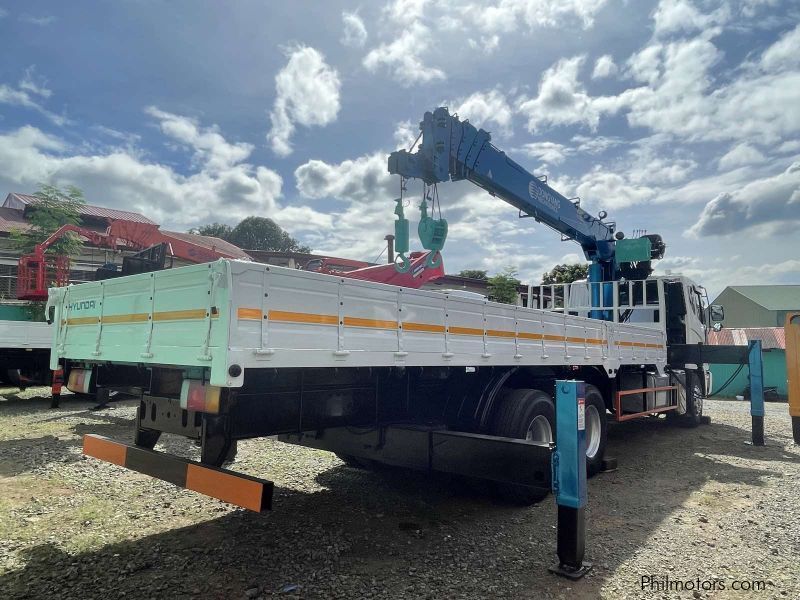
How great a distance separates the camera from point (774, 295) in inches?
2048

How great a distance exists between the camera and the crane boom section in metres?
7.37

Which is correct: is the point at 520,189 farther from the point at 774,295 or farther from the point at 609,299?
the point at 774,295

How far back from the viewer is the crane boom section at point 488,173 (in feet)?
24.2

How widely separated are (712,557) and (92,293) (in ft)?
16.8

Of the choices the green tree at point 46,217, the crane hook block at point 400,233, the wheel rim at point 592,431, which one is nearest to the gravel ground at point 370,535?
the wheel rim at point 592,431

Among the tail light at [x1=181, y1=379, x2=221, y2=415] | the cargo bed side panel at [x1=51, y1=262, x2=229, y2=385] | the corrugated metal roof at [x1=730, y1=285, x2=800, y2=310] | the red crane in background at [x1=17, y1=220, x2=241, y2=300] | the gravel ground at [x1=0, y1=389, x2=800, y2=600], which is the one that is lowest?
the gravel ground at [x1=0, y1=389, x2=800, y2=600]

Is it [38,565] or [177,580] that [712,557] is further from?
[38,565]

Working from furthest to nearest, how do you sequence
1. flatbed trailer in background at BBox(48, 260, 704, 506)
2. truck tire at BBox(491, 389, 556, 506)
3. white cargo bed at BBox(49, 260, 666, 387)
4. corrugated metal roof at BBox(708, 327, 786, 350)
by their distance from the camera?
corrugated metal roof at BBox(708, 327, 786, 350), truck tire at BBox(491, 389, 556, 506), flatbed trailer in background at BBox(48, 260, 704, 506), white cargo bed at BBox(49, 260, 666, 387)

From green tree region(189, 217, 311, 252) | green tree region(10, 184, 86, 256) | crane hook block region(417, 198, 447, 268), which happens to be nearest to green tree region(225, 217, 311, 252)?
green tree region(189, 217, 311, 252)

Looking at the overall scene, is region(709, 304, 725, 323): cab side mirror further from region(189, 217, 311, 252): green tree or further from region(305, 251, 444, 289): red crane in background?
region(189, 217, 311, 252): green tree

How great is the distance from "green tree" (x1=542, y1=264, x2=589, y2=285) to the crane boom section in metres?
18.7

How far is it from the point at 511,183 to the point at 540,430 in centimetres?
478

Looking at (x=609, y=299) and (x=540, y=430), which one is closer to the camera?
(x=540, y=430)

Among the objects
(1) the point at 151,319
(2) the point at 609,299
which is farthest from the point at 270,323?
(2) the point at 609,299
